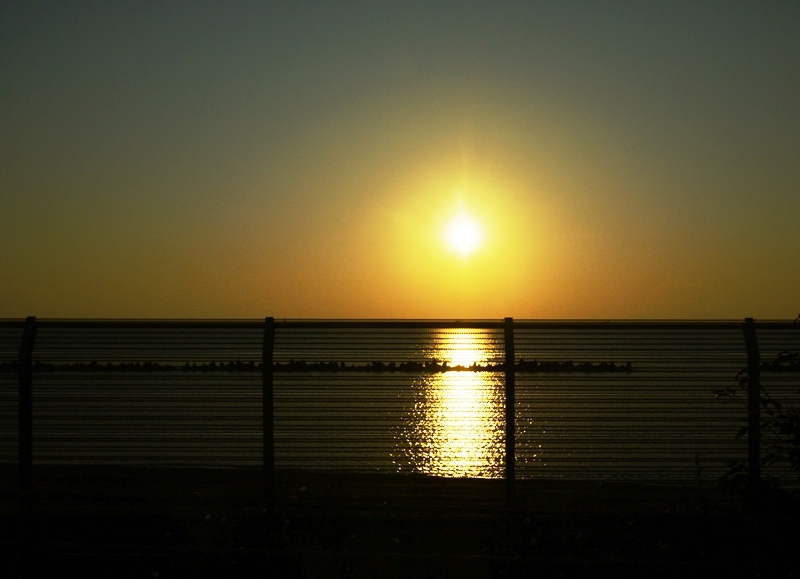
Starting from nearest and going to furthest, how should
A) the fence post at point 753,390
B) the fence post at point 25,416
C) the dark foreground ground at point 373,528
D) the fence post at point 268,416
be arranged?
1. the dark foreground ground at point 373,528
2. the fence post at point 753,390
3. the fence post at point 268,416
4. the fence post at point 25,416

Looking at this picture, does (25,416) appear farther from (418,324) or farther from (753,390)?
(753,390)

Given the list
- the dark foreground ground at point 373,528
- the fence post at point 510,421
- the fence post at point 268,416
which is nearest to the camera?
the dark foreground ground at point 373,528

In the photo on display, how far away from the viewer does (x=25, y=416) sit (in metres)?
10.3

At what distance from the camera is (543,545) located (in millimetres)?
7918

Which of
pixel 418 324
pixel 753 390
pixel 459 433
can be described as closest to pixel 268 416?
pixel 418 324

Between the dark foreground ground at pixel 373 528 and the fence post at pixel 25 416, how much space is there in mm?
215

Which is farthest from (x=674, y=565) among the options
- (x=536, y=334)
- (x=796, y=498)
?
(x=536, y=334)

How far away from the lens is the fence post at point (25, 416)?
10305 mm

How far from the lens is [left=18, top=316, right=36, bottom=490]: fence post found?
33.8 ft

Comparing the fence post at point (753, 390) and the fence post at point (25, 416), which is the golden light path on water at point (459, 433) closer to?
the fence post at point (753, 390)

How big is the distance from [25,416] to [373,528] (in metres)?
4.43

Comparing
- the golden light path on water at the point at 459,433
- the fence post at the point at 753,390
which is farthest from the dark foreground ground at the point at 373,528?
the golden light path on water at the point at 459,433

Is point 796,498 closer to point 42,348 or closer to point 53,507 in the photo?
point 53,507

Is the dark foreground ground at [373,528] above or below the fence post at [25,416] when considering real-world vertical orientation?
below
